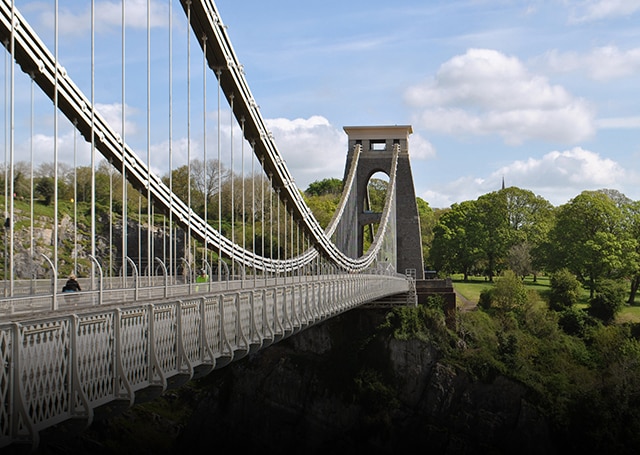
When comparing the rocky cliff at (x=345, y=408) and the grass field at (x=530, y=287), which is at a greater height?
the grass field at (x=530, y=287)

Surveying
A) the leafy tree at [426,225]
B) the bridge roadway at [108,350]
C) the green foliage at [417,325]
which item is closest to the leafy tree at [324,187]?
the leafy tree at [426,225]

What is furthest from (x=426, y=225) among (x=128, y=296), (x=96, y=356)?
(x=96, y=356)

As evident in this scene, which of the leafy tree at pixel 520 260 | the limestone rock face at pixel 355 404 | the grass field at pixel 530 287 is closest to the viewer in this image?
the limestone rock face at pixel 355 404

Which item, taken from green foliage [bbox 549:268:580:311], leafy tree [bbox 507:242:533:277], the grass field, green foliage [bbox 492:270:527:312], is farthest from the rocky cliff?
leafy tree [bbox 507:242:533:277]

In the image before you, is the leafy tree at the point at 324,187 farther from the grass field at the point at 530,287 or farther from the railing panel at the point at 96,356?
the railing panel at the point at 96,356

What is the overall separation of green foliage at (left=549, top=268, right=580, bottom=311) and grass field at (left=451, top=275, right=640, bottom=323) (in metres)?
1.62

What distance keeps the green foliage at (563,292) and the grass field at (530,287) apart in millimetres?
1616

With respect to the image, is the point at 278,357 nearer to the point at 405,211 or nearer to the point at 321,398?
the point at 321,398

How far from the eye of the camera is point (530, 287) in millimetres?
61031

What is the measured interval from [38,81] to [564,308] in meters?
39.8

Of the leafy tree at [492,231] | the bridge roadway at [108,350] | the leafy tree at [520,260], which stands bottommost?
the bridge roadway at [108,350]

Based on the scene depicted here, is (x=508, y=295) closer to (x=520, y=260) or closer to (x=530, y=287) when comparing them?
(x=530, y=287)

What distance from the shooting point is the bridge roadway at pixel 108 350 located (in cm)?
785

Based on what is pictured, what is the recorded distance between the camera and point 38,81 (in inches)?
617
